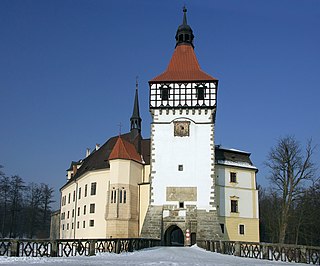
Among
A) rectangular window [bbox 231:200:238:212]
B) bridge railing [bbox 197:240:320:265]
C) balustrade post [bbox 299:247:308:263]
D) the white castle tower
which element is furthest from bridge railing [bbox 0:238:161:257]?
rectangular window [bbox 231:200:238:212]

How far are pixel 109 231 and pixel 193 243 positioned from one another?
770cm

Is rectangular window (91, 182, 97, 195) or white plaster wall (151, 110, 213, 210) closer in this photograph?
white plaster wall (151, 110, 213, 210)

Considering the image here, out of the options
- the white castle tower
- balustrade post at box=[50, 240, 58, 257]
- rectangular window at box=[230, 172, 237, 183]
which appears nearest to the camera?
balustrade post at box=[50, 240, 58, 257]

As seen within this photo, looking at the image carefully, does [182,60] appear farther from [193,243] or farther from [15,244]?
[15,244]

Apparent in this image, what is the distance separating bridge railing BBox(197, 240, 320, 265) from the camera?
62.0ft

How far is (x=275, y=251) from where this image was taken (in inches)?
813

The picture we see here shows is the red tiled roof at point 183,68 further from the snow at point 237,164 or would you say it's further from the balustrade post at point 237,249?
the balustrade post at point 237,249

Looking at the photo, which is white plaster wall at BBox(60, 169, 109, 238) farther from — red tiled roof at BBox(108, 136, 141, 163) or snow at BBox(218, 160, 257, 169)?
snow at BBox(218, 160, 257, 169)

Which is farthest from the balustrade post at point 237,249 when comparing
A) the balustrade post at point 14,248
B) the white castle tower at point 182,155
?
the balustrade post at point 14,248

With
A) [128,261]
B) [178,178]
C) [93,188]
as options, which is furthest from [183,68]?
[128,261]

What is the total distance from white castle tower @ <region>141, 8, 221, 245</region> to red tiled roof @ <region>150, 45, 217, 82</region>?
0.08 m

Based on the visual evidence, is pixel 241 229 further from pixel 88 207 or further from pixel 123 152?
pixel 88 207

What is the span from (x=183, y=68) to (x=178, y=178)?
9822 millimetres

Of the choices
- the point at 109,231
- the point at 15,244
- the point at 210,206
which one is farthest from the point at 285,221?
the point at 15,244
